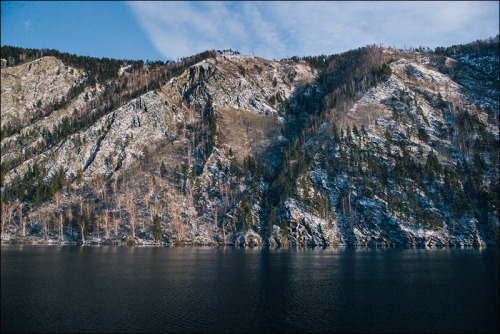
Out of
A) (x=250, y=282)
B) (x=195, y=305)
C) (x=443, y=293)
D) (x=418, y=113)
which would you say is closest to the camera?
(x=195, y=305)

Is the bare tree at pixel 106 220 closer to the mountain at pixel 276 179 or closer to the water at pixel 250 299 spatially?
the mountain at pixel 276 179

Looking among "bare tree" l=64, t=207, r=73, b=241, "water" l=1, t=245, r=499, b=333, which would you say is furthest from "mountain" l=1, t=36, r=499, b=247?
"water" l=1, t=245, r=499, b=333

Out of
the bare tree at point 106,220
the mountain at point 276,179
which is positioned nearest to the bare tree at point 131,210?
the mountain at point 276,179

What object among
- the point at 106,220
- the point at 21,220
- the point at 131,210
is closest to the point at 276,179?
the point at 131,210

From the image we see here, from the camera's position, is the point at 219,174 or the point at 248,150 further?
the point at 248,150

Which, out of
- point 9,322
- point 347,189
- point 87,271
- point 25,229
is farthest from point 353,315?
point 25,229

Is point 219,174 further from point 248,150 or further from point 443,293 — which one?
point 443,293

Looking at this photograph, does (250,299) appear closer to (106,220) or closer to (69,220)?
(106,220)

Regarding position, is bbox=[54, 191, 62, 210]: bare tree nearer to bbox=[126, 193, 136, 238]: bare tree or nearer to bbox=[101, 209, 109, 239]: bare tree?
bbox=[101, 209, 109, 239]: bare tree
